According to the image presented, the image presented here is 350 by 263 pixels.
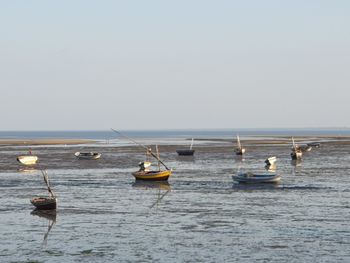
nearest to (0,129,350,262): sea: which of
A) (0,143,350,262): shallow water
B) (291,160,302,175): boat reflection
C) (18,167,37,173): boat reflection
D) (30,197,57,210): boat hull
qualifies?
(0,143,350,262): shallow water

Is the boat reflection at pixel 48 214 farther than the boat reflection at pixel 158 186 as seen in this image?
No

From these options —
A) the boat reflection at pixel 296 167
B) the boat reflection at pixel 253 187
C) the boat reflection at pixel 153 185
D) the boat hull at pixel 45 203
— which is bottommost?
the boat reflection at pixel 153 185

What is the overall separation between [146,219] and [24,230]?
24.6 feet

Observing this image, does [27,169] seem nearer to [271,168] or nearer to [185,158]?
[185,158]

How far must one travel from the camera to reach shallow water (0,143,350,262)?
30.6 m

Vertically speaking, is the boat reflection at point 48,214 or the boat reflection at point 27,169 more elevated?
the boat reflection at point 48,214

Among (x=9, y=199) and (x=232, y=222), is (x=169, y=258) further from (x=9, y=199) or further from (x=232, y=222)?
(x=9, y=199)

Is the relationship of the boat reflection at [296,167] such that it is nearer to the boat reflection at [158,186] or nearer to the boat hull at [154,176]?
the boat hull at [154,176]

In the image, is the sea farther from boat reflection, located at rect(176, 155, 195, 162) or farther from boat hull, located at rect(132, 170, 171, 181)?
boat reflection, located at rect(176, 155, 195, 162)

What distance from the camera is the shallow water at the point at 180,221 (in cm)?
3058

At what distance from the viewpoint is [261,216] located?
40562mm

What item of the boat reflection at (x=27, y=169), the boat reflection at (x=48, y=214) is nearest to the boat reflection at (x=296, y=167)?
the boat reflection at (x=27, y=169)

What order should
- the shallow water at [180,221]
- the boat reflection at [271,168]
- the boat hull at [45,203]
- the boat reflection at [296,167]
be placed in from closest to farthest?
the shallow water at [180,221]
the boat hull at [45,203]
the boat reflection at [296,167]
the boat reflection at [271,168]

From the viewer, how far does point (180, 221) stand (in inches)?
1542
